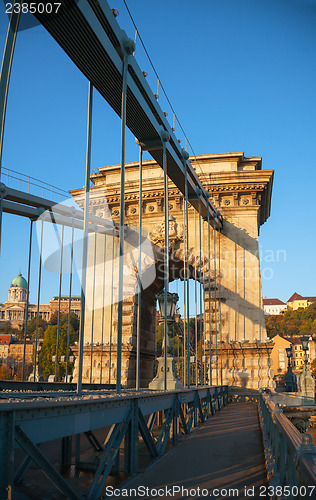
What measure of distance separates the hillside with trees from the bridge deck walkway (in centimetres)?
10696

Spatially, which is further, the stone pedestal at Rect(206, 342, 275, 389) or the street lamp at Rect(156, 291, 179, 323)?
the stone pedestal at Rect(206, 342, 275, 389)

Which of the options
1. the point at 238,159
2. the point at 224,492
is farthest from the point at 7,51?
the point at 238,159

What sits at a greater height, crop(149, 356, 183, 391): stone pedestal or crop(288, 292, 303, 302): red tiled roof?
crop(288, 292, 303, 302): red tiled roof

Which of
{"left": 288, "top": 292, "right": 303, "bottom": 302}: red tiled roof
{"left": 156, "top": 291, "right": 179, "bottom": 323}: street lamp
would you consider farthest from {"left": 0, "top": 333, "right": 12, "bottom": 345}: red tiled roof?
{"left": 288, "top": 292, "right": 303, "bottom": 302}: red tiled roof

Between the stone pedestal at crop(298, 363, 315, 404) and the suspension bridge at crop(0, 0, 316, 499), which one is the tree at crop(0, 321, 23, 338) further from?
the stone pedestal at crop(298, 363, 315, 404)

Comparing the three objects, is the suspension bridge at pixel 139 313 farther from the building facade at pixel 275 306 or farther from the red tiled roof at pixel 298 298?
the building facade at pixel 275 306

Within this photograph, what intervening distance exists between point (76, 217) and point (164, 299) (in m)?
9.52

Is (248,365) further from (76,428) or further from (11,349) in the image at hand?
(11,349)

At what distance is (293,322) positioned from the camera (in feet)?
403

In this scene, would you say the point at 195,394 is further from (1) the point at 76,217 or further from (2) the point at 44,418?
(1) the point at 76,217

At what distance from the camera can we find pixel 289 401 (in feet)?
67.8

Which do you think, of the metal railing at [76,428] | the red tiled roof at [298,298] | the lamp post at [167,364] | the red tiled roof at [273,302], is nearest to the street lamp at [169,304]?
the lamp post at [167,364]

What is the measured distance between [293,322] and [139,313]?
400ft

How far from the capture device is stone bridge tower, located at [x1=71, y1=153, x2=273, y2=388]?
2044 centimetres
